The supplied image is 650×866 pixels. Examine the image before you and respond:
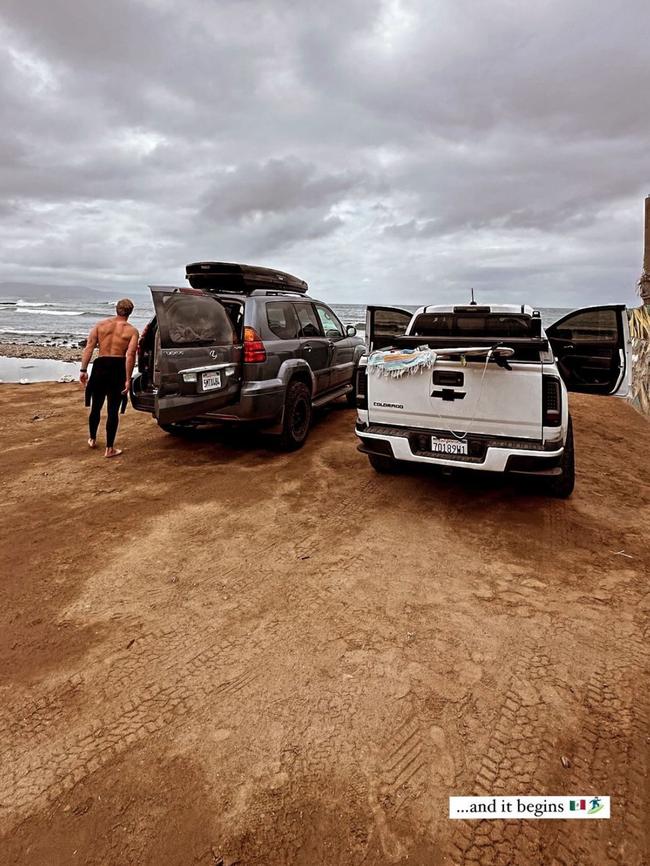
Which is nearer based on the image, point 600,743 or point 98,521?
point 600,743

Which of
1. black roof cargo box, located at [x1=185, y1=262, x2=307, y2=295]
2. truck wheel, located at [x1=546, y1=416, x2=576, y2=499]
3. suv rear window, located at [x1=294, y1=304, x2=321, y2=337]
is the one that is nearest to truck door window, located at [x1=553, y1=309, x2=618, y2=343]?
truck wheel, located at [x1=546, y1=416, x2=576, y2=499]

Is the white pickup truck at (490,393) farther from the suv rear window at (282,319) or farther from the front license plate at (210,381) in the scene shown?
the front license plate at (210,381)

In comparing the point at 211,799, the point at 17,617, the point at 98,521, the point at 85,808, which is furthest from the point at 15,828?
the point at 98,521

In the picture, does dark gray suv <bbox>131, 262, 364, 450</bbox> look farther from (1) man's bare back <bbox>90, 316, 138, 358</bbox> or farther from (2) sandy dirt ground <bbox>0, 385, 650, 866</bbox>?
(2) sandy dirt ground <bbox>0, 385, 650, 866</bbox>

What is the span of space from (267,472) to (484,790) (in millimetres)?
3693

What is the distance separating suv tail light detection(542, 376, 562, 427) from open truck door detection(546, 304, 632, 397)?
3.89 feet

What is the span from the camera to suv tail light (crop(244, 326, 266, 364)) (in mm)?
5168

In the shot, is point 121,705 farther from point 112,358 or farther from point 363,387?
point 112,358

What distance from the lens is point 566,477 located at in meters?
4.21

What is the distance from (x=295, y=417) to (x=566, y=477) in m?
3.11

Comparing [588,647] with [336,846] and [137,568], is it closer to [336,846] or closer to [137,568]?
[336,846]

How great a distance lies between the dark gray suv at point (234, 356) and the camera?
4.59m

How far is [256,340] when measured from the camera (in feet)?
17.1

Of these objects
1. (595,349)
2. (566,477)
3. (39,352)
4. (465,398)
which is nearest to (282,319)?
(465,398)
